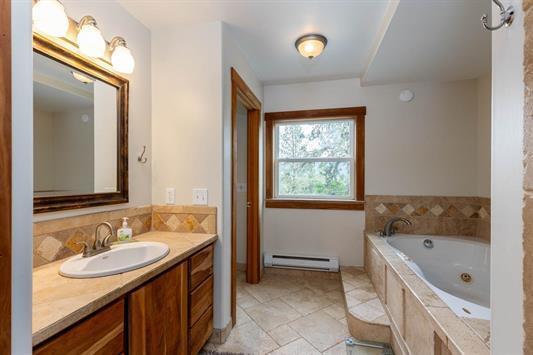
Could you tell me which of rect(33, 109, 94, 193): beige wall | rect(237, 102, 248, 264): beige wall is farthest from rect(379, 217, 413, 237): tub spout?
rect(33, 109, 94, 193): beige wall

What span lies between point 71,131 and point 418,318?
2.23 metres

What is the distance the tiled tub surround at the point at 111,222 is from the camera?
121 centimetres

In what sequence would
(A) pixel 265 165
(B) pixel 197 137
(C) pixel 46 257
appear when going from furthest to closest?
(A) pixel 265 165 < (B) pixel 197 137 < (C) pixel 46 257

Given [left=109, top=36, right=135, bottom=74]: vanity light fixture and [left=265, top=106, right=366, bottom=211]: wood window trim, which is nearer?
[left=109, top=36, right=135, bottom=74]: vanity light fixture

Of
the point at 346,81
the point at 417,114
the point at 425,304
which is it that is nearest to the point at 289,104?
the point at 346,81

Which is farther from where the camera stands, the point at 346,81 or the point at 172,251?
the point at 346,81

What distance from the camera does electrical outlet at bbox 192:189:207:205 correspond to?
184cm

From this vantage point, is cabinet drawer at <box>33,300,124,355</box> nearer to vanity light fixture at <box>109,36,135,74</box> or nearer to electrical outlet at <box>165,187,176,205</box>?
electrical outlet at <box>165,187,176,205</box>

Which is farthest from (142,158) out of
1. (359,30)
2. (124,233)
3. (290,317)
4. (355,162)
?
(355,162)

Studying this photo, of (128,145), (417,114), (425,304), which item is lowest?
(425,304)

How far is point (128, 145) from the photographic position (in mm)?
1741

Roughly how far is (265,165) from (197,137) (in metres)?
1.43

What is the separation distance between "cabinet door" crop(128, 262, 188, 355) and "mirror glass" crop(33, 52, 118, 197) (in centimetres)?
73

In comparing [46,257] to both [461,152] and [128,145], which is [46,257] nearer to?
[128,145]
